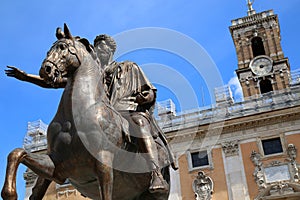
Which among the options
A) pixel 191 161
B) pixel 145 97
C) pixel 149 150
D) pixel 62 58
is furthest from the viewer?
pixel 191 161

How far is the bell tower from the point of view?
3494cm

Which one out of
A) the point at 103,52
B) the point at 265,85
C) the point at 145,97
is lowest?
the point at 145,97

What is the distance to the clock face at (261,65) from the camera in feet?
116

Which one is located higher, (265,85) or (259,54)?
(259,54)

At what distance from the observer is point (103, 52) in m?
4.61

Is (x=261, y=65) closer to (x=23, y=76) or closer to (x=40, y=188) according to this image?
(x=23, y=76)

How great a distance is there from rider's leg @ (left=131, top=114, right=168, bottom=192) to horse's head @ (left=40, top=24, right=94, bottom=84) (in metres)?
0.76

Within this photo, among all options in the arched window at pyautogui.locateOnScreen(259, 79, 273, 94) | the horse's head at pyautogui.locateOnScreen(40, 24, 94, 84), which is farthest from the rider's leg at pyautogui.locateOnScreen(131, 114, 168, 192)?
the arched window at pyautogui.locateOnScreen(259, 79, 273, 94)

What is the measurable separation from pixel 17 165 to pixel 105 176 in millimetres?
700

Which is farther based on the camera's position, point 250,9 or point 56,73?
point 250,9

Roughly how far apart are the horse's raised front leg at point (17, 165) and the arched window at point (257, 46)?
36346 millimetres

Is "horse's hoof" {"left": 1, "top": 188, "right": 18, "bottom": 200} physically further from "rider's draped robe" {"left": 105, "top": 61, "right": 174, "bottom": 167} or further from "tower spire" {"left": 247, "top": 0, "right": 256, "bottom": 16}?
"tower spire" {"left": 247, "top": 0, "right": 256, "bottom": 16}

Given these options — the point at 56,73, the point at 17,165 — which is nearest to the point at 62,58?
the point at 56,73

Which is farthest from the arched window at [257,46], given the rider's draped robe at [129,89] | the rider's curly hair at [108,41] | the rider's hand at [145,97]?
the rider's hand at [145,97]
